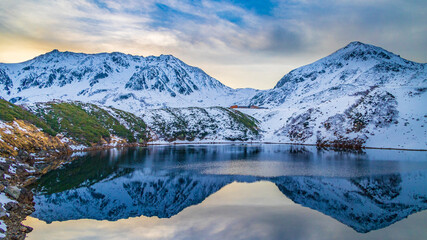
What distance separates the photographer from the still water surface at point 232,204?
25609 millimetres

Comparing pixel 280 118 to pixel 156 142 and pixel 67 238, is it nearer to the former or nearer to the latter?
pixel 156 142

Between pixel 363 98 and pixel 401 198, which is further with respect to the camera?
pixel 363 98

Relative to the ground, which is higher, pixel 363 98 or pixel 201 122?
pixel 363 98

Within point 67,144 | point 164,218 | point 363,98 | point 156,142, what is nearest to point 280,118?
point 363,98

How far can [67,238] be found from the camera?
23875 millimetres

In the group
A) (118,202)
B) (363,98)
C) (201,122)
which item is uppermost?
(363,98)

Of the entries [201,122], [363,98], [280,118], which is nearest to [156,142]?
[201,122]

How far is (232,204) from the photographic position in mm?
34844

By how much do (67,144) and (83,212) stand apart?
6761 centimetres

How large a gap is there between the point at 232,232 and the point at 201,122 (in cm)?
14295

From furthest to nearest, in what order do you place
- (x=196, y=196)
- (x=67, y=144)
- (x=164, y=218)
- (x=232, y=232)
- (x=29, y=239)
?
(x=67, y=144) < (x=196, y=196) < (x=164, y=218) < (x=232, y=232) < (x=29, y=239)

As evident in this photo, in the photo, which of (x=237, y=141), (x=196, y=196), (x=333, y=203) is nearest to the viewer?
(x=333, y=203)

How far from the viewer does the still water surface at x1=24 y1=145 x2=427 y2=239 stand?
25.6m

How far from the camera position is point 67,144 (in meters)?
90.6
